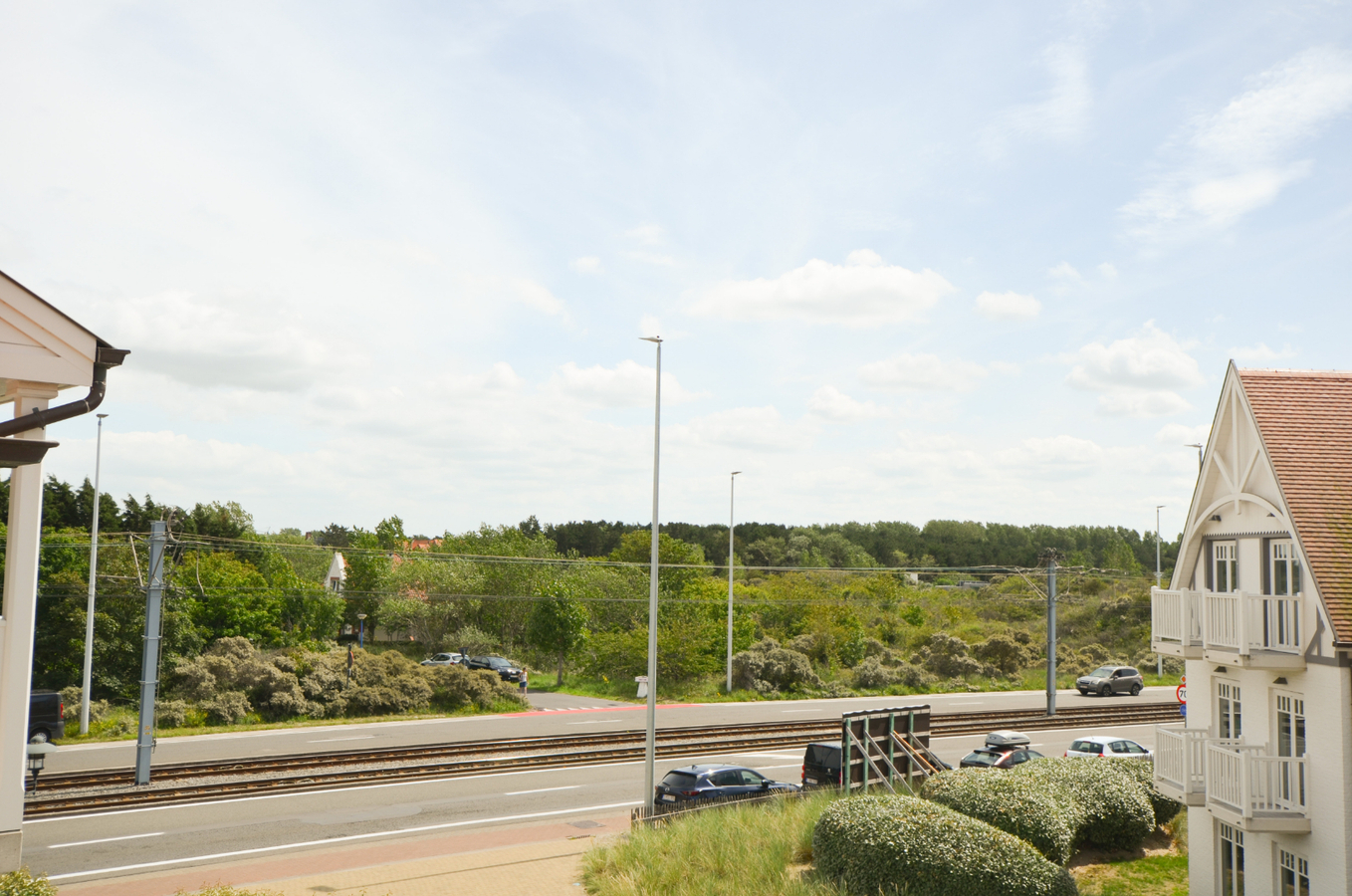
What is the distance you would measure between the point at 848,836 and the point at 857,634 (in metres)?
40.0

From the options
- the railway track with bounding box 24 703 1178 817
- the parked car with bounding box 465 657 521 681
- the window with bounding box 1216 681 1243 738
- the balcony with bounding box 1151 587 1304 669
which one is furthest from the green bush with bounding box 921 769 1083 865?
the parked car with bounding box 465 657 521 681

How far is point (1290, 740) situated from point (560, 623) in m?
40.0

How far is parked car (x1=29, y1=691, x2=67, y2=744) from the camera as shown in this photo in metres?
29.3

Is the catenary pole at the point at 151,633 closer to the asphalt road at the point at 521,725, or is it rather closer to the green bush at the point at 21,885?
the asphalt road at the point at 521,725

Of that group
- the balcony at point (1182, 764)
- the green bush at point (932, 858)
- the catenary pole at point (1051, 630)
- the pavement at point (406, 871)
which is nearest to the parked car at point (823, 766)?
the pavement at point (406, 871)

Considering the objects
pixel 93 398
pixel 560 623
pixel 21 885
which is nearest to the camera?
pixel 93 398

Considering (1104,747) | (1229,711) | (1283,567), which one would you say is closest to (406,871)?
(1229,711)

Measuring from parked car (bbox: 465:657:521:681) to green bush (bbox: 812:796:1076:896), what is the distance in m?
35.0

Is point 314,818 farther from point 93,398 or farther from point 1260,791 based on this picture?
point 1260,791

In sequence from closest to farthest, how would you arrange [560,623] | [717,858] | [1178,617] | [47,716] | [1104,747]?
[717,858] → [1178,617] → [1104,747] → [47,716] → [560,623]

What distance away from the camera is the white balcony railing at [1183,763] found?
15.1 metres

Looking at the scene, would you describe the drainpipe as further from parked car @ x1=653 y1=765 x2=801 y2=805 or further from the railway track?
the railway track

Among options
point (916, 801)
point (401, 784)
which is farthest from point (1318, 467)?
point (401, 784)

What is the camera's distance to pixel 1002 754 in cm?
2480
